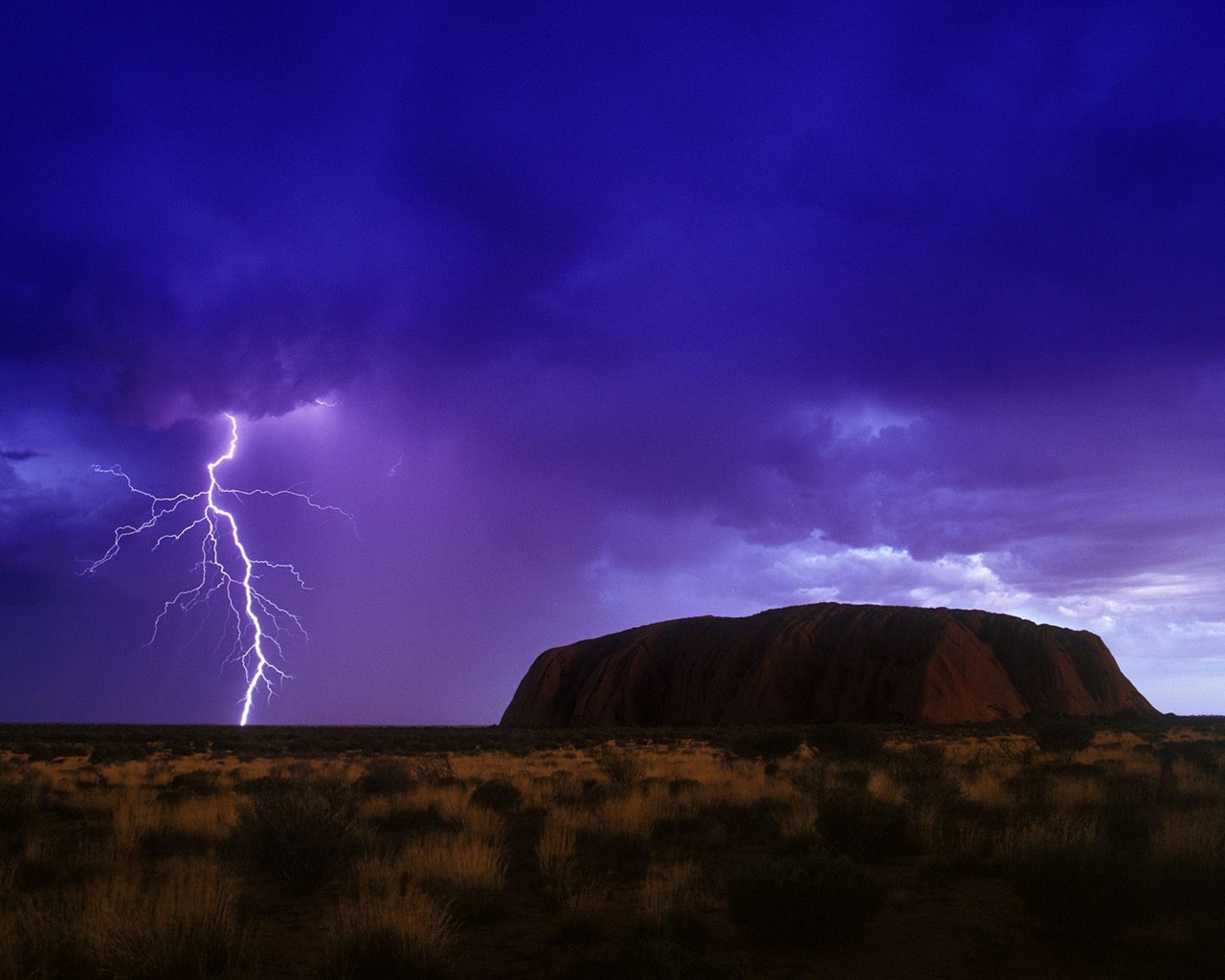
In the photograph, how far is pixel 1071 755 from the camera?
22219mm

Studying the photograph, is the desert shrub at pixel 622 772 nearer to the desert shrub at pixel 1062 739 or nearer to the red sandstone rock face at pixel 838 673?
the desert shrub at pixel 1062 739

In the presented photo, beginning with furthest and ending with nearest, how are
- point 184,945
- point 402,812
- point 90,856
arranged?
1. point 402,812
2. point 90,856
3. point 184,945

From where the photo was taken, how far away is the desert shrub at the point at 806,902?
641cm

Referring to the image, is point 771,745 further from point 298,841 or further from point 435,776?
point 298,841

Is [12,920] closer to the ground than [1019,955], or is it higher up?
higher up

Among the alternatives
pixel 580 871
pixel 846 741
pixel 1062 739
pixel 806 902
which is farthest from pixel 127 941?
pixel 1062 739

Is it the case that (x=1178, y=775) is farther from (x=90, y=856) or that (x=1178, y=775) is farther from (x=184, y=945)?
(x=90, y=856)

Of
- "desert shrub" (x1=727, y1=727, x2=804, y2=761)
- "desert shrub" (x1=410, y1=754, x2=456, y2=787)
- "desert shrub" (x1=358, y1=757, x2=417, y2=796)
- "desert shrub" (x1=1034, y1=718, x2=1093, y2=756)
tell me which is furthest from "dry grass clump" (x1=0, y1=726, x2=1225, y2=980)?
"desert shrub" (x1=727, y1=727, x2=804, y2=761)

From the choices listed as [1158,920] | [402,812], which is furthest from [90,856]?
[1158,920]

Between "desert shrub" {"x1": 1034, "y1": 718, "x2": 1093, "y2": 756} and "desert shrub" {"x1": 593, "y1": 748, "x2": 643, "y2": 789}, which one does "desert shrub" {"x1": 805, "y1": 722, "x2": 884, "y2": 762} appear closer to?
"desert shrub" {"x1": 1034, "y1": 718, "x2": 1093, "y2": 756}

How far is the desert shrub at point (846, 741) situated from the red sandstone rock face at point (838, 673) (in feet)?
147

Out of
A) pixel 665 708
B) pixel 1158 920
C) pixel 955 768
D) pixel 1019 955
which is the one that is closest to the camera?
pixel 1019 955

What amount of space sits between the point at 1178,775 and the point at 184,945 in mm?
18415

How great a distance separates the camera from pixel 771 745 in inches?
1000
